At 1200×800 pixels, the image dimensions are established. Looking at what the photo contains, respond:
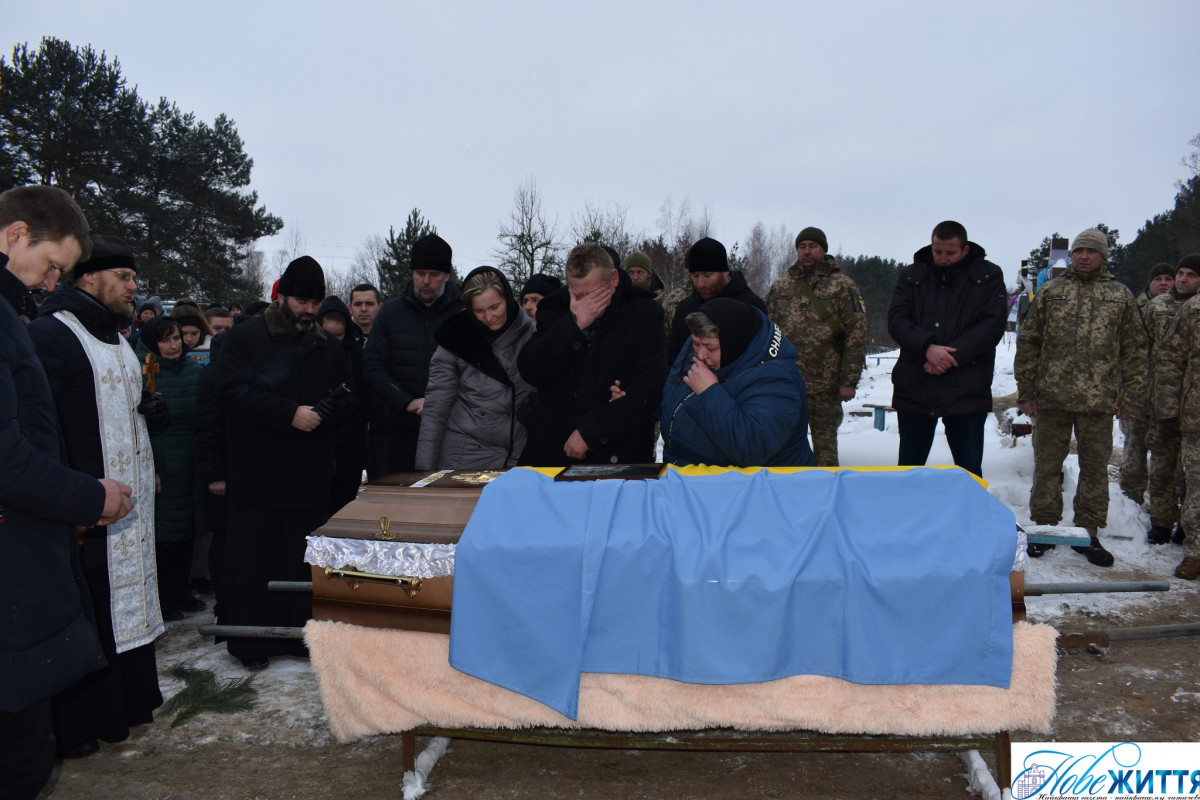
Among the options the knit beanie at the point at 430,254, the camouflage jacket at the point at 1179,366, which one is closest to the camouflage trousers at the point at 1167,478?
the camouflage jacket at the point at 1179,366

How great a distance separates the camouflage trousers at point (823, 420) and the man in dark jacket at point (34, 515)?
15.1ft

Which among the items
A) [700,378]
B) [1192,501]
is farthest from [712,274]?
[1192,501]

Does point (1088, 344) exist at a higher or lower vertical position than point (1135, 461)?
higher

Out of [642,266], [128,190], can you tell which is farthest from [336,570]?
[128,190]

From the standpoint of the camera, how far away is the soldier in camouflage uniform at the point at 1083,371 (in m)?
5.14

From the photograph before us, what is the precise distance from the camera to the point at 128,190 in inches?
864

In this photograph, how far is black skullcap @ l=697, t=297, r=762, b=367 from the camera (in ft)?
9.96

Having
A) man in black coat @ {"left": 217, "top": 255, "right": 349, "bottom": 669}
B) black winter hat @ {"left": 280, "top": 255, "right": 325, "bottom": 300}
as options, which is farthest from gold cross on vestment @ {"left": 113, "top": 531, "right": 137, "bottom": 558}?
black winter hat @ {"left": 280, "top": 255, "right": 325, "bottom": 300}

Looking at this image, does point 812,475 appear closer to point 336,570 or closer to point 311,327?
point 336,570

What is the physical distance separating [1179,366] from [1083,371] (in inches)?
31.6

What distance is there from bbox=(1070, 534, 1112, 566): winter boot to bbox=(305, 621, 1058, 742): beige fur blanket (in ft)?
11.1

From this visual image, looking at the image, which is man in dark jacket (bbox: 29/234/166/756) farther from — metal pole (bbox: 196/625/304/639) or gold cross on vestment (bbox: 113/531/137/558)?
metal pole (bbox: 196/625/304/639)

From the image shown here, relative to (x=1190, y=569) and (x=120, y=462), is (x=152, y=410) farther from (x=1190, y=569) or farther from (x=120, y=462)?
(x=1190, y=569)

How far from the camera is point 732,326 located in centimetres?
304
